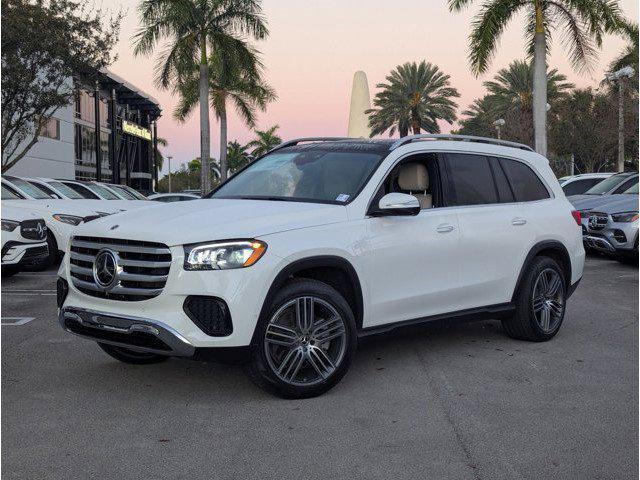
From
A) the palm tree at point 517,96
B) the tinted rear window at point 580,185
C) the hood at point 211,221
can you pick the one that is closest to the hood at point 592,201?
the tinted rear window at point 580,185

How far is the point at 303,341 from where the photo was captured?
5.02 metres

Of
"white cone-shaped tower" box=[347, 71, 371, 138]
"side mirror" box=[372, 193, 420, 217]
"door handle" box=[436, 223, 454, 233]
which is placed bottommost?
"door handle" box=[436, 223, 454, 233]

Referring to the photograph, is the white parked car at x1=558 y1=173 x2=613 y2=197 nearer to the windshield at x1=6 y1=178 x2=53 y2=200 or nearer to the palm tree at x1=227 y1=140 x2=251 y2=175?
the windshield at x1=6 y1=178 x2=53 y2=200

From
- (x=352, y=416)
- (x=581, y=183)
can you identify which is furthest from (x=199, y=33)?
(x=352, y=416)

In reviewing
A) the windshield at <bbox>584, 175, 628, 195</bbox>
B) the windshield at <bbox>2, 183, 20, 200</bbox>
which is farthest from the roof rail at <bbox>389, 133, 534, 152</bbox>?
the windshield at <bbox>584, 175, 628, 195</bbox>

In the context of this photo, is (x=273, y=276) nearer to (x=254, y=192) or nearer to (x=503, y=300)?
(x=254, y=192)

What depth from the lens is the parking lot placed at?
387cm

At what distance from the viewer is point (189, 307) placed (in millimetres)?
4668

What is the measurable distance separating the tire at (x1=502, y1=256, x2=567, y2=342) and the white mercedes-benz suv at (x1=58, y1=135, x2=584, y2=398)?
1 cm

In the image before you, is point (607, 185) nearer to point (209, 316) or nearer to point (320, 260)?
point (320, 260)

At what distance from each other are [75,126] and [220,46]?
24.4 m

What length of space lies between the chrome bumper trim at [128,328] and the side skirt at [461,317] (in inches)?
52.8

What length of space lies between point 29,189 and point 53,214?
1.19 m

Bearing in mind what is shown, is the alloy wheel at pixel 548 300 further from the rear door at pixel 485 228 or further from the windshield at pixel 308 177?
the windshield at pixel 308 177
